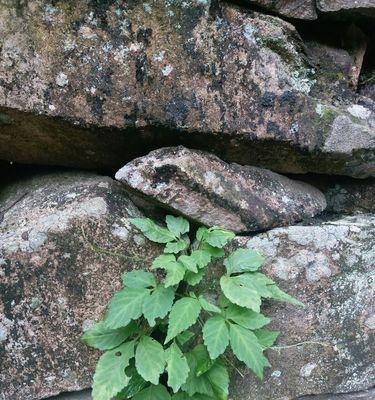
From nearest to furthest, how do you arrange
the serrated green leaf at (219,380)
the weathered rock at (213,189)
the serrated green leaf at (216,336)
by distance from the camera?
1. the serrated green leaf at (216,336)
2. the serrated green leaf at (219,380)
3. the weathered rock at (213,189)

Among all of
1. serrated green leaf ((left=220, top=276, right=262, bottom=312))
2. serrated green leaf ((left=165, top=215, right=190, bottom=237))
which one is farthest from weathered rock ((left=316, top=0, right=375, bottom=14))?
serrated green leaf ((left=220, top=276, right=262, bottom=312))

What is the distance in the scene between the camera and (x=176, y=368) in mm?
1257

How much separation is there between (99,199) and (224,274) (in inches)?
18.2

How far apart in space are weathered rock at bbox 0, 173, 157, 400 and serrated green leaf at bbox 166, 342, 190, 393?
11.0 inches

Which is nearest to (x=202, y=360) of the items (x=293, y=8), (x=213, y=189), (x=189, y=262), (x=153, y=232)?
(x=189, y=262)

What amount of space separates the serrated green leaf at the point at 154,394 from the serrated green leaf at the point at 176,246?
384 mm

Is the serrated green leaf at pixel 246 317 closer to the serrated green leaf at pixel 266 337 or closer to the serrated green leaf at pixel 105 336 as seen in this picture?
the serrated green leaf at pixel 266 337

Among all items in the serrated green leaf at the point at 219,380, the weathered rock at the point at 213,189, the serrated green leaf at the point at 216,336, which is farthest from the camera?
the weathered rock at the point at 213,189

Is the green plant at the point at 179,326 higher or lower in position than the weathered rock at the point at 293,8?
lower

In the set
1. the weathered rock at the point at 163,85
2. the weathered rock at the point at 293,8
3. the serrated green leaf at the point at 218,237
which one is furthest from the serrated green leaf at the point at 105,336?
the weathered rock at the point at 293,8

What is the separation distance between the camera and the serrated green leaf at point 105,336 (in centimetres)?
133

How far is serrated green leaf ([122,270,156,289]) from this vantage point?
4.35ft

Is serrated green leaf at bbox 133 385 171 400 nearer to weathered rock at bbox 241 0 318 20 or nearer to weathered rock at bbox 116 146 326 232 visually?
weathered rock at bbox 116 146 326 232

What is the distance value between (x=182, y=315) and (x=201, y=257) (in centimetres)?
19
